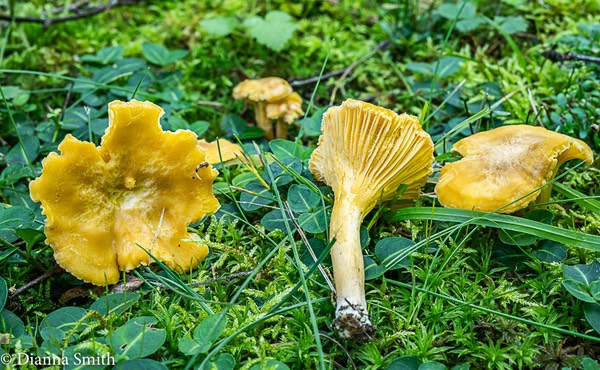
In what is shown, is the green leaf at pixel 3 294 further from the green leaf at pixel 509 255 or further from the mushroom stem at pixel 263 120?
the green leaf at pixel 509 255

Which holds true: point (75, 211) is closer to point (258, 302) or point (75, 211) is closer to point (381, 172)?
point (258, 302)

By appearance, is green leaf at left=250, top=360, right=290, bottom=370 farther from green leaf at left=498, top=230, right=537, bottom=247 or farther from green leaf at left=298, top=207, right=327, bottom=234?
green leaf at left=498, top=230, right=537, bottom=247

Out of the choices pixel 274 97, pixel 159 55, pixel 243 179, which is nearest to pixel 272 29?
pixel 159 55

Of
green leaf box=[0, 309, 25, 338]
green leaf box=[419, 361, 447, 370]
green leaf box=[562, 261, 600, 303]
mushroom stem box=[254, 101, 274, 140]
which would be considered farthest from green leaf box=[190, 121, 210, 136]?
green leaf box=[562, 261, 600, 303]

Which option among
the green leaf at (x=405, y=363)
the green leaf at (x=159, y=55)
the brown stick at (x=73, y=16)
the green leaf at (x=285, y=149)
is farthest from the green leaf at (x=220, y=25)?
the green leaf at (x=405, y=363)

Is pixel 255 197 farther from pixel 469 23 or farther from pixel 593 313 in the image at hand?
pixel 469 23
